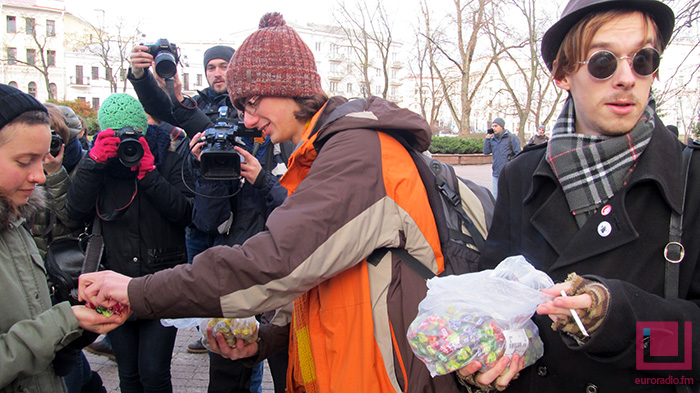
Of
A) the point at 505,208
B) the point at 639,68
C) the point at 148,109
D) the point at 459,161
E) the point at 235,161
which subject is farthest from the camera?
the point at 459,161

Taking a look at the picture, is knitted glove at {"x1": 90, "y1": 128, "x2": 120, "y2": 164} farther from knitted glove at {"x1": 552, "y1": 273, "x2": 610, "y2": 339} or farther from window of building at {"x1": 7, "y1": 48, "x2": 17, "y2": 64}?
window of building at {"x1": 7, "y1": 48, "x2": 17, "y2": 64}

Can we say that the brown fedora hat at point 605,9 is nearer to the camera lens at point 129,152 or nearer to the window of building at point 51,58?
the camera lens at point 129,152

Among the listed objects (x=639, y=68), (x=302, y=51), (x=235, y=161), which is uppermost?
(x=302, y=51)

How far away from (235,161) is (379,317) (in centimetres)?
158

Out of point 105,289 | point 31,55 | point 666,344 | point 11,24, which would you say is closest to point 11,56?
point 31,55

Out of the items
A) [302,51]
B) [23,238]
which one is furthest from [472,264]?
[23,238]

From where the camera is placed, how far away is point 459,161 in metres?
Answer: 25.2

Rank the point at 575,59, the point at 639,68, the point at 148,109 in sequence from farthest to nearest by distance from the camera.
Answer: the point at 148,109
the point at 575,59
the point at 639,68

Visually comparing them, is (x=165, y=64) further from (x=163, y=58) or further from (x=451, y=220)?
(x=451, y=220)

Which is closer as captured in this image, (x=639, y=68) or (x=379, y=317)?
(x=639, y=68)

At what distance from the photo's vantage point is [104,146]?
286 centimetres

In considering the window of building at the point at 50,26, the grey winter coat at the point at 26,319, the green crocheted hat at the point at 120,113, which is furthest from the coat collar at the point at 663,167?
the window of building at the point at 50,26

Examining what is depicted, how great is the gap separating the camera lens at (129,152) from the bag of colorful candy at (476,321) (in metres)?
2.20

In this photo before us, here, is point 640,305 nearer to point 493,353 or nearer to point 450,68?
point 493,353
